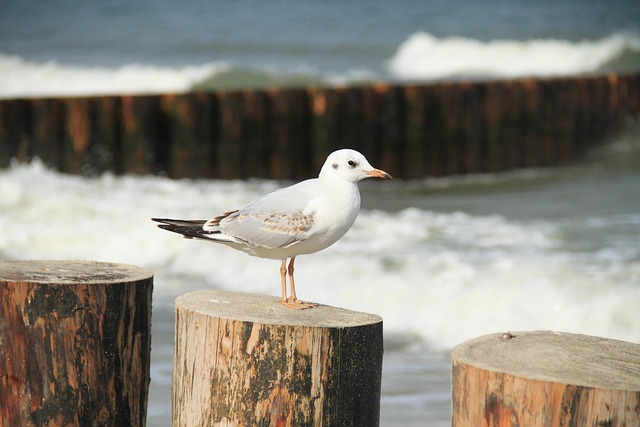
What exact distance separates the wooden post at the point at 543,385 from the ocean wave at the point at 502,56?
1863 centimetres

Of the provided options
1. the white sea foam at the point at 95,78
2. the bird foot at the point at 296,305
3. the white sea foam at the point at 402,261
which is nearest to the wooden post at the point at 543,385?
the bird foot at the point at 296,305

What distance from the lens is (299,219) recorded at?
11.0 feet

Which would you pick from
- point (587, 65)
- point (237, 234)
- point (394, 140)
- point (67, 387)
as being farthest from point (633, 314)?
point (587, 65)

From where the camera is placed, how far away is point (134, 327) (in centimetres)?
330

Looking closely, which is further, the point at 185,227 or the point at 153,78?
the point at 153,78

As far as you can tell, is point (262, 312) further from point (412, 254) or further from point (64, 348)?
point (412, 254)

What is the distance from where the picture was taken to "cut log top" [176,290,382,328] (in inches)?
119

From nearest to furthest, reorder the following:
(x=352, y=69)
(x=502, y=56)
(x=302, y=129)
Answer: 1. (x=302, y=129)
2. (x=352, y=69)
3. (x=502, y=56)

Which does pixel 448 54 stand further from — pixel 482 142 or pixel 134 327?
pixel 134 327

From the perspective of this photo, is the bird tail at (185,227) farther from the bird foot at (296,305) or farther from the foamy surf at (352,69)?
the foamy surf at (352,69)

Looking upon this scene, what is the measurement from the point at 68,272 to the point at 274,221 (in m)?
0.72

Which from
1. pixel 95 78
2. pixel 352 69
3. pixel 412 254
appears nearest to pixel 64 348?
pixel 412 254

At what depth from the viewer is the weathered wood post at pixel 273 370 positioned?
2.92m

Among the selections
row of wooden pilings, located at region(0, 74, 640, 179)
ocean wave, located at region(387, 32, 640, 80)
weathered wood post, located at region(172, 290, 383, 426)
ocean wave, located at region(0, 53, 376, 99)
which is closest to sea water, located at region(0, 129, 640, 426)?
row of wooden pilings, located at region(0, 74, 640, 179)
